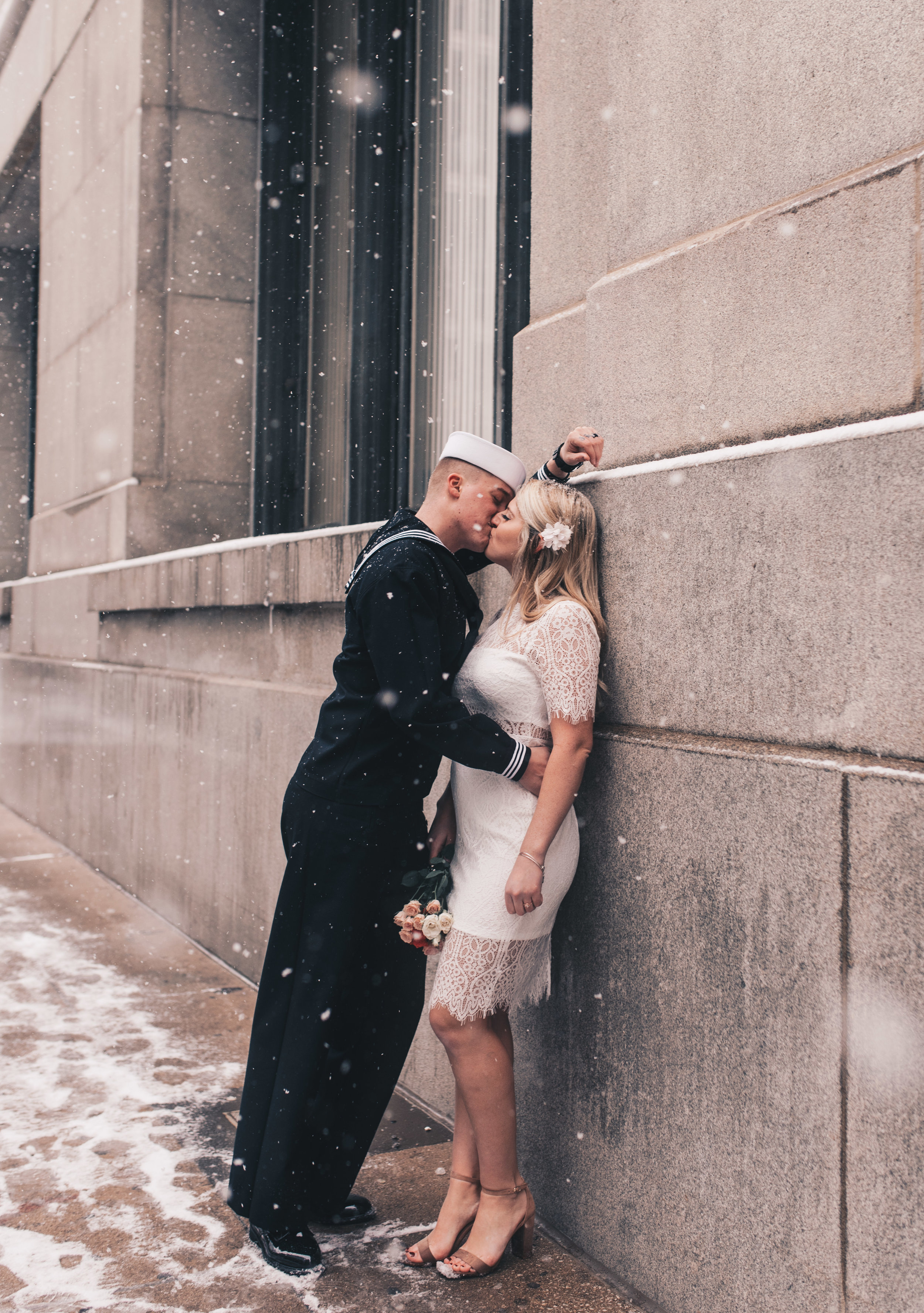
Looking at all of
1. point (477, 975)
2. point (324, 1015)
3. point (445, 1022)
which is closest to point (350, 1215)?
point (324, 1015)

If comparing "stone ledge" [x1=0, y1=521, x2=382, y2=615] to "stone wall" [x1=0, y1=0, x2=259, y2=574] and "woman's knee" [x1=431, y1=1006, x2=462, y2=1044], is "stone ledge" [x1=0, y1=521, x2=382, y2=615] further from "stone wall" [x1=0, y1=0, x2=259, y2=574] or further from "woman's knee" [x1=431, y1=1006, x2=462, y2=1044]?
"woman's knee" [x1=431, y1=1006, x2=462, y2=1044]

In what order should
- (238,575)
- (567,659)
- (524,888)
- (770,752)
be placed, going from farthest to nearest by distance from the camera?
(238,575) → (567,659) → (524,888) → (770,752)

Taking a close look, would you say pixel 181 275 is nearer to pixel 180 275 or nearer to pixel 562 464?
pixel 180 275

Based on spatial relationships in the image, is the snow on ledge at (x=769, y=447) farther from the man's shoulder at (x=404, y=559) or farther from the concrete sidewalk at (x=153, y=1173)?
the concrete sidewalk at (x=153, y=1173)

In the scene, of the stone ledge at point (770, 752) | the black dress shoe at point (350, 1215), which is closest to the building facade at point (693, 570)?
the stone ledge at point (770, 752)

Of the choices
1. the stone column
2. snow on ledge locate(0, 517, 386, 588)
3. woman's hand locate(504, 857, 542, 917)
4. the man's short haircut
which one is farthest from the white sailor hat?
the stone column

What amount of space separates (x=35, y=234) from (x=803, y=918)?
51.2 feet

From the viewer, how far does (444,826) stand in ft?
11.4

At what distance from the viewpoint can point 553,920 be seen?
323cm

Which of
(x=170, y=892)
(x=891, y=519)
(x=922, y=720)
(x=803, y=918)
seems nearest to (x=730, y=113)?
(x=891, y=519)

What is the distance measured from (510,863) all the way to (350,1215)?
128cm

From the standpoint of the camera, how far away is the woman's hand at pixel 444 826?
341 centimetres

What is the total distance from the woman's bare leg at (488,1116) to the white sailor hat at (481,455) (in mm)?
1522

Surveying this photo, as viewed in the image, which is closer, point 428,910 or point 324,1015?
point 428,910
